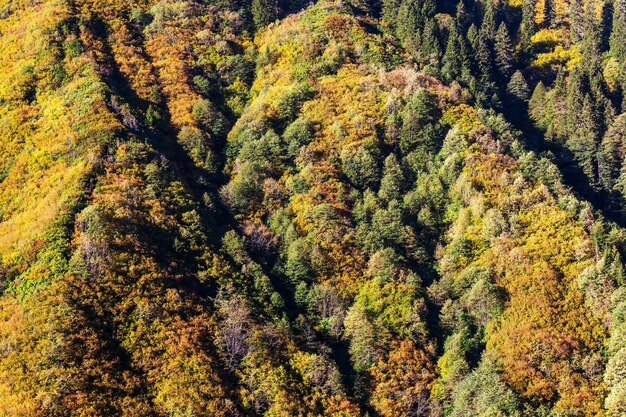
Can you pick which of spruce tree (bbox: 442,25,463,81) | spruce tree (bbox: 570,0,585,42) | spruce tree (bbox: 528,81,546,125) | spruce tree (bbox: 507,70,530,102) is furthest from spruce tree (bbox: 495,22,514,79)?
spruce tree (bbox: 570,0,585,42)

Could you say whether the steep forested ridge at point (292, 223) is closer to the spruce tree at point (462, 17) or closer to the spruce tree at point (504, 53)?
the spruce tree at point (504, 53)

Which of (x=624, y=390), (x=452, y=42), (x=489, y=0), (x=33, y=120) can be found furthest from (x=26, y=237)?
(x=489, y=0)

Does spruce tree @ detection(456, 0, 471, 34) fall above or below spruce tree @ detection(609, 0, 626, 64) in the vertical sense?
above

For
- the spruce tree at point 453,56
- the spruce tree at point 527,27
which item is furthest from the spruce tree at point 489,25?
the spruce tree at point 453,56

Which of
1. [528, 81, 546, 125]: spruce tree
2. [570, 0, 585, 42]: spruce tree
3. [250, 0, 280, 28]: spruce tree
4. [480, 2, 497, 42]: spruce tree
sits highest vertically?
[250, 0, 280, 28]: spruce tree

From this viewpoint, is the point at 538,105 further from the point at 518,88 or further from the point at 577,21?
the point at 577,21

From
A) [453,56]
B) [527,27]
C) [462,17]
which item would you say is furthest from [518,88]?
[462,17]

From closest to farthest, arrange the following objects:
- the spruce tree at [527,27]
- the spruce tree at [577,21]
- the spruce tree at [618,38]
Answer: the spruce tree at [618,38]
the spruce tree at [527,27]
the spruce tree at [577,21]

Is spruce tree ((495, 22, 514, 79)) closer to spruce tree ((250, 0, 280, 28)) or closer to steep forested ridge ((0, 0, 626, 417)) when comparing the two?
steep forested ridge ((0, 0, 626, 417))
